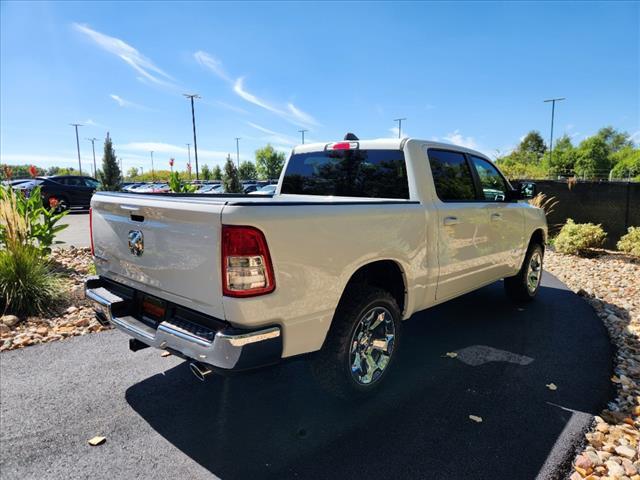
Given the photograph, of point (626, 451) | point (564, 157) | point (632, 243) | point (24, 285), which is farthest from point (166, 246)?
point (564, 157)

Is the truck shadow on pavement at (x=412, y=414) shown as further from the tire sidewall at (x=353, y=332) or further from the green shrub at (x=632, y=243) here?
the green shrub at (x=632, y=243)

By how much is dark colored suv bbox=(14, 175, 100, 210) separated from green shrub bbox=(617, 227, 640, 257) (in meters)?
19.5

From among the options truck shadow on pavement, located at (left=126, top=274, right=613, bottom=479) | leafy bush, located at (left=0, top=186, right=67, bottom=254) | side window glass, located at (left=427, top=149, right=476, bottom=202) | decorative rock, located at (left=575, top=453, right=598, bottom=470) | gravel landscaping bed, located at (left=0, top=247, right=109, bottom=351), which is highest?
side window glass, located at (left=427, top=149, right=476, bottom=202)

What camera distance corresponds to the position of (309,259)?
2424 mm

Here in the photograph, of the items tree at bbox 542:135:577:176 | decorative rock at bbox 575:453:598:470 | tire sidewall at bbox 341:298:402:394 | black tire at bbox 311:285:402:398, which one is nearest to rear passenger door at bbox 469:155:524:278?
tire sidewall at bbox 341:298:402:394

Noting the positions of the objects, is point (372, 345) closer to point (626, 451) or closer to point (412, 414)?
point (412, 414)

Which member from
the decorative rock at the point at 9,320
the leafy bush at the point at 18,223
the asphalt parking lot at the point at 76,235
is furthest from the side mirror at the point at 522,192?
the asphalt parking lot at the point at 76,235

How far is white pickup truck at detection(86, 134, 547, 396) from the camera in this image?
2.21m

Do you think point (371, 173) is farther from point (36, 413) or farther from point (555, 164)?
point (555, 164)

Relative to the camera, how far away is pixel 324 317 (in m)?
2.60

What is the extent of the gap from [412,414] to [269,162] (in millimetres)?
85368

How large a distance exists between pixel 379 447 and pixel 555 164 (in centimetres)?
9548

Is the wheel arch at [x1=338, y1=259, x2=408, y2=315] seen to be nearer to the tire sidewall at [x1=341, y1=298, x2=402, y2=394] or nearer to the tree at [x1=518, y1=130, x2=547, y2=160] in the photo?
the tire sidewall at [x1=341, y1=298, x2=402, y2=394]

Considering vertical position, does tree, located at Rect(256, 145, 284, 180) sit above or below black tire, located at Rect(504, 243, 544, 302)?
above
